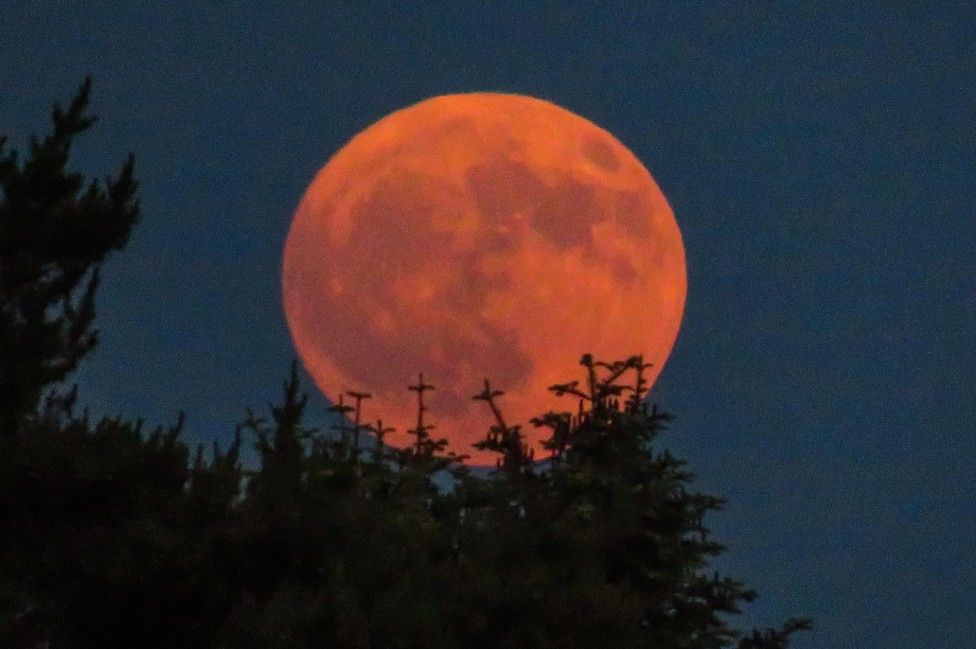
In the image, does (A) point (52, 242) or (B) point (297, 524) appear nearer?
(B) point (297, 524)

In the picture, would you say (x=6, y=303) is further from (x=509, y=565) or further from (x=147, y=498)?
(x=509, y=565)

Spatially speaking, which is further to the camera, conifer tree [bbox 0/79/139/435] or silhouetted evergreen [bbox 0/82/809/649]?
conifer tree [bbox 0/79/139/435]

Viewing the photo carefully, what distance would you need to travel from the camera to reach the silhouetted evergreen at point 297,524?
49.1 feet

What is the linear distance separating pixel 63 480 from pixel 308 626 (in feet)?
14.4

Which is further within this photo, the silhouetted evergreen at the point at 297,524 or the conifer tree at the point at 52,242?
the conifer tree at the point at 52,242

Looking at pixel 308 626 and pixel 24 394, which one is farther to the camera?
pixel 24 394

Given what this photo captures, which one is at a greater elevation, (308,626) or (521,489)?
(521,489)

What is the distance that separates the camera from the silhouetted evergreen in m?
15.0

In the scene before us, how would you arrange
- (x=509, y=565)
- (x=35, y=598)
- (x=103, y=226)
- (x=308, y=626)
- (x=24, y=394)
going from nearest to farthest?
1. (x=308, y=626)
2. (x=509, y=565)
3. (x=35, y=598)
4. (x=24, y=394)
5. (x=103, y=226)

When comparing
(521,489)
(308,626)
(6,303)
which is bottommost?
(308,626)

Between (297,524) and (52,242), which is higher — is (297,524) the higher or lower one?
the lower one

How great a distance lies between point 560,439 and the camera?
70.4ft

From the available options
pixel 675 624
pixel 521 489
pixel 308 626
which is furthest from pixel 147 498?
pixel 675 624

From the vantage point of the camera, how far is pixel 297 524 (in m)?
16.0
